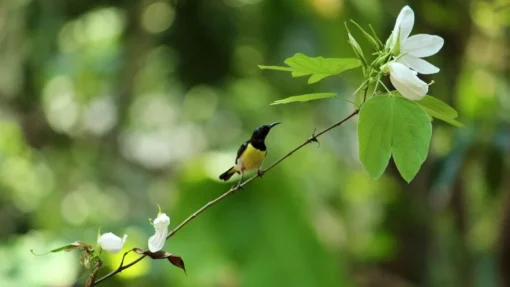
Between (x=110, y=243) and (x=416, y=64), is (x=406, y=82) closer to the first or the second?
(x=416, y=64)

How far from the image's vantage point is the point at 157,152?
1805 millimetres

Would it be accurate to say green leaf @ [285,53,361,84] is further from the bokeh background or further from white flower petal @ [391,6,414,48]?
→ the bokeh background

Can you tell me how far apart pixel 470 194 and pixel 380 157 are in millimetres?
990

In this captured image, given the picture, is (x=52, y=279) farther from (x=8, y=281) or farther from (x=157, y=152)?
(x=157, y=152)

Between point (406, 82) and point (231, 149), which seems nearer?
point (406, 82)

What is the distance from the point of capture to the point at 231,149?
111 cm

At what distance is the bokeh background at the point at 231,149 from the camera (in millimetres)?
999

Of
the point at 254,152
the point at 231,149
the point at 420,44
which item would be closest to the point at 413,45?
the point at 420,44

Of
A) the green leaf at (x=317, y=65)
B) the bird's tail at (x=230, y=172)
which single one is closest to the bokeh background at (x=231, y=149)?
the bird's tail at (x=230, y=172)

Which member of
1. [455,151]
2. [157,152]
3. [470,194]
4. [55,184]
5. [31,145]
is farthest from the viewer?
[157,152]

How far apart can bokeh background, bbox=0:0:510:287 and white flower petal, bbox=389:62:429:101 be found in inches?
19.0

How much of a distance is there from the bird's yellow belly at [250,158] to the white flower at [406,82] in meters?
0.10

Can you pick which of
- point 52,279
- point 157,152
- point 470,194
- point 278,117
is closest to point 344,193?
point 278,117

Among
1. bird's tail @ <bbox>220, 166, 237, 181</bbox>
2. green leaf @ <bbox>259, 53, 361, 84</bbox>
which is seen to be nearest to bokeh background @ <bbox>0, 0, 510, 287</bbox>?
bird's tail @ <bbox>220, 166, 237, 181</bbox>
